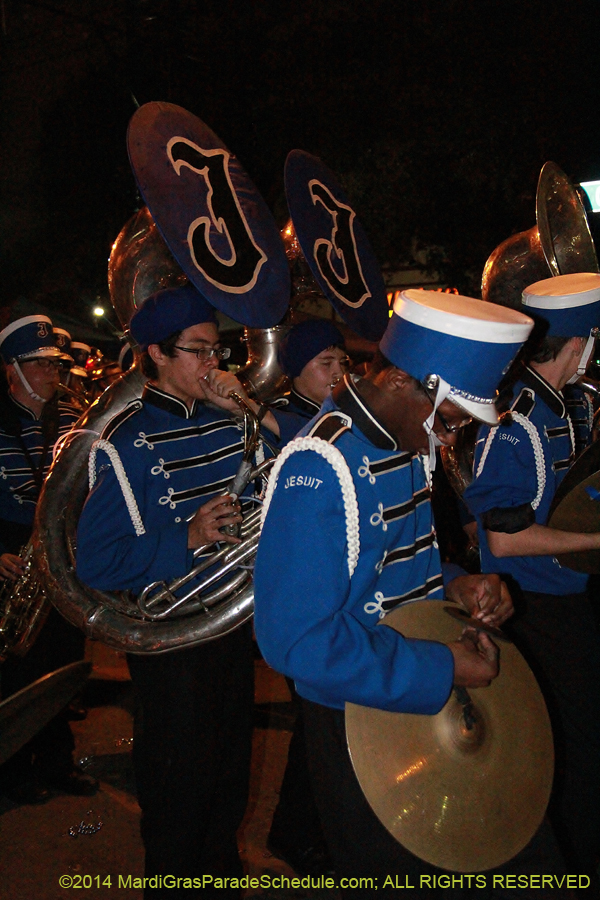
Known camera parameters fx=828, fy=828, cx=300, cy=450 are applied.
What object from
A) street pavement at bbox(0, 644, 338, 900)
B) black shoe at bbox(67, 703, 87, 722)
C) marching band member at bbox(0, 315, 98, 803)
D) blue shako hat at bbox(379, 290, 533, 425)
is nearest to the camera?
blue shako hat at bbox(379, 290, 533, 425)

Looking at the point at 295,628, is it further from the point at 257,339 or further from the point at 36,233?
the point at 36,233

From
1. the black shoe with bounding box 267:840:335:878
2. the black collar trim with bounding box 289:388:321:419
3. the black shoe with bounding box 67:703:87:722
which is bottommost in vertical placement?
the black shoe with bounding box 67:703:87:722

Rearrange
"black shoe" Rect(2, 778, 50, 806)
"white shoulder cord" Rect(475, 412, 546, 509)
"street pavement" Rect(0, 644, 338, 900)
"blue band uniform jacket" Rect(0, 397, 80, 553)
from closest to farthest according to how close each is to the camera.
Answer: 1. "white shoulder cord" Rect(475, 412, 546, 509)
2. "street pavement" Rect(0, 644, 338, 900)
3. "black shoe" Rect(2, 778, 50, 806)
4. "blue band uniform jacket" Rect(0, 397, 80, 553)

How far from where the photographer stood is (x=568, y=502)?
2627 millimetres

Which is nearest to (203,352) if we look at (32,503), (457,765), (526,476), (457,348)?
(526,476)

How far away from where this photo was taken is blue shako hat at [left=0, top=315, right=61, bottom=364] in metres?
4.82

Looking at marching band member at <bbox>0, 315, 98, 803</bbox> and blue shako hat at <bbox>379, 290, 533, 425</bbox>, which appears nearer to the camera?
blue shako hat at <bbox>379, 290, 533, 425</bbox>

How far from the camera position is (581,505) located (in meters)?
2.63

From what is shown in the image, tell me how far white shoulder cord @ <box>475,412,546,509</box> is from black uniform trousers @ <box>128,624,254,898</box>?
108 centimetres

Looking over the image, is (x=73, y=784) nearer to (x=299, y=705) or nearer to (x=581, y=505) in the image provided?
(x=299, y=705)

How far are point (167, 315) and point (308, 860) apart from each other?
2.31 m

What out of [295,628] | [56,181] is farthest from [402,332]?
[56,181]

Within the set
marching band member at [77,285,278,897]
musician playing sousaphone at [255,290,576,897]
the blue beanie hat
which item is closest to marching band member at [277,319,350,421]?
the blue beanie hat

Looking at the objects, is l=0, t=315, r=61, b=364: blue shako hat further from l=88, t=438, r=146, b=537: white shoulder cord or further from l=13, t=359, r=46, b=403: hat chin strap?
l=88, t=438, r=146, b=537: white shoulder cord
